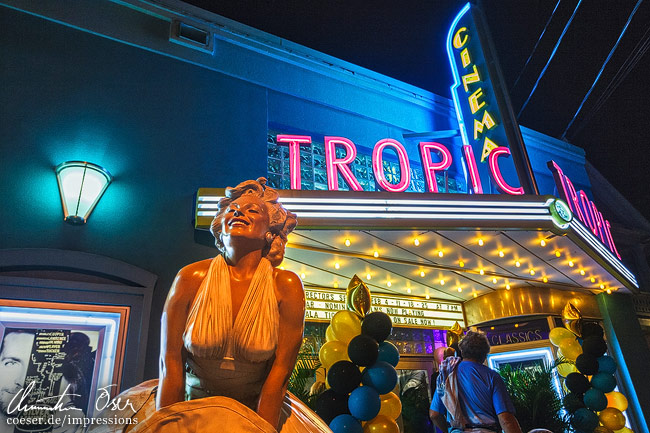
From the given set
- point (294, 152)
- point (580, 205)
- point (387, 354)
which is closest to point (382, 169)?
point (294, 152)

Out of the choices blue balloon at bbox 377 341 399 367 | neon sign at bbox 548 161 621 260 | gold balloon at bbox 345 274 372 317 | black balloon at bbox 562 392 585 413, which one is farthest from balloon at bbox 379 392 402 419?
neon sign at bbox 548 161 621 260

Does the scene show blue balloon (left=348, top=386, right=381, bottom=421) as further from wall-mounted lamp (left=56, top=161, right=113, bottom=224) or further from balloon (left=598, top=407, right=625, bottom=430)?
balloon (left=598, top=407, right=625, bottom=430)

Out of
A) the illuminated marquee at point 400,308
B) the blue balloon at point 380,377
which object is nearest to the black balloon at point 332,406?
the blue balloon at point 380,377

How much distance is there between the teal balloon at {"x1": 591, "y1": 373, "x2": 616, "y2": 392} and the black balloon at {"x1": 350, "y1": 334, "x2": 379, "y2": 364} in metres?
4.20

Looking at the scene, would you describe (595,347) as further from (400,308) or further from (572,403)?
(400,308)

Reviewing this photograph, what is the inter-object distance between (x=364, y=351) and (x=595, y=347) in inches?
174

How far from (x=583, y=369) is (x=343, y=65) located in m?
6.77

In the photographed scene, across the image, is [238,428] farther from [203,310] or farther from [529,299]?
[529,299]

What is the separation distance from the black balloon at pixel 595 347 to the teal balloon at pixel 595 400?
0.55 meters

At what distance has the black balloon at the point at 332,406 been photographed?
3828mm

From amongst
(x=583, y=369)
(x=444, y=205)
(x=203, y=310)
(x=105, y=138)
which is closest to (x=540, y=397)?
(x=583, y=369)

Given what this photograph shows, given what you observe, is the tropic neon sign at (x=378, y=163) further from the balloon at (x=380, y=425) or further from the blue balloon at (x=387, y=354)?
the balloon at (x=380, y=425)

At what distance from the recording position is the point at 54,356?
3717mm

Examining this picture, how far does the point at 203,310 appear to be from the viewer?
150 cm
